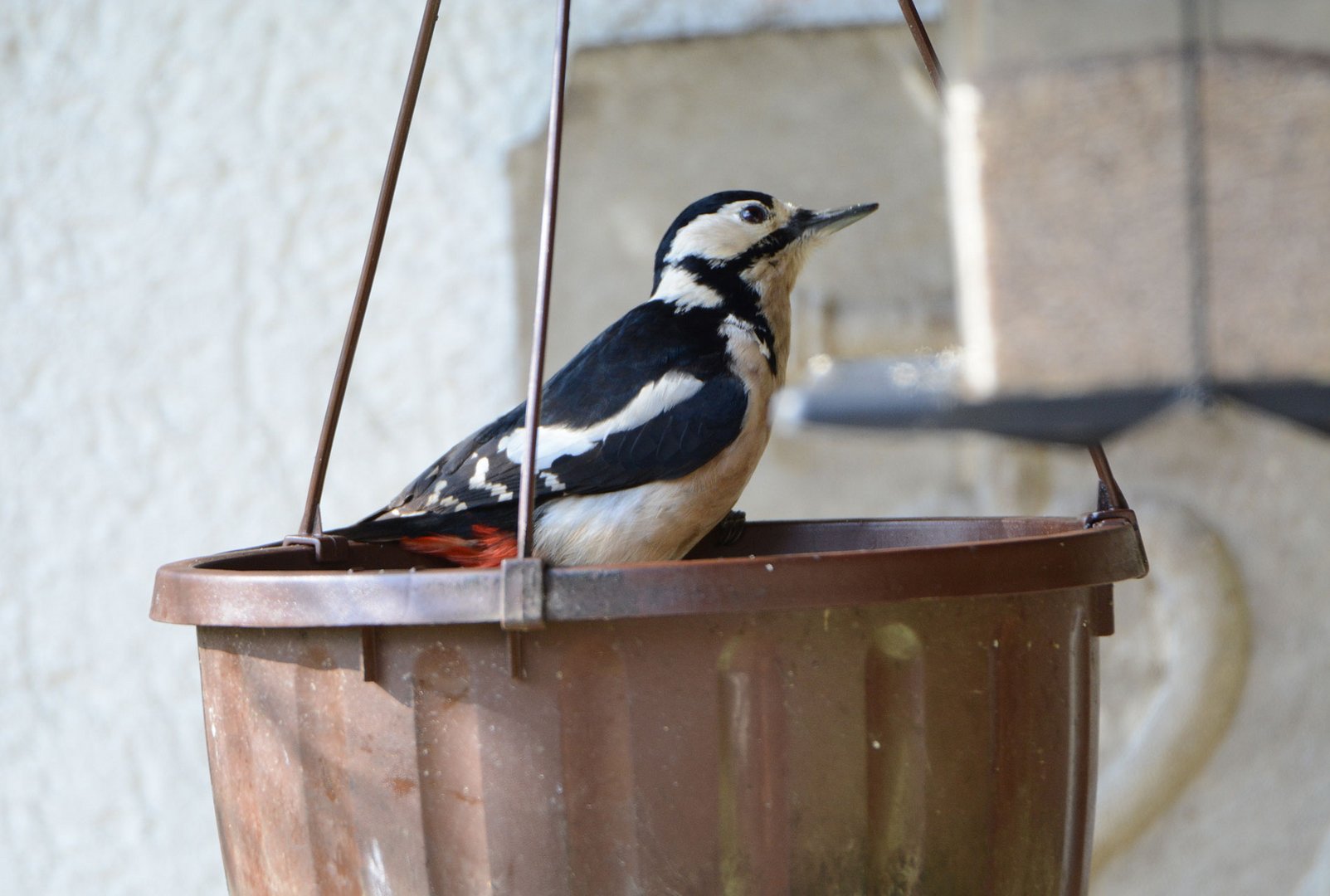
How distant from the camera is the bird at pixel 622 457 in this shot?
1237 mm

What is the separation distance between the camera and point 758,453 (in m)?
1.33

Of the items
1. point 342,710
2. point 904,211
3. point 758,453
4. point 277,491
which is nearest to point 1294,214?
point 342,710

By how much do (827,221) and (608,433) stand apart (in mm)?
437

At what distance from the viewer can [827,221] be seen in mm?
1528

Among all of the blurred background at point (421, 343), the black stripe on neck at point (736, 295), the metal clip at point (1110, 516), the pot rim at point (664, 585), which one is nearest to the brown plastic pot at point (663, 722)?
the pot rim at point (664, 585)

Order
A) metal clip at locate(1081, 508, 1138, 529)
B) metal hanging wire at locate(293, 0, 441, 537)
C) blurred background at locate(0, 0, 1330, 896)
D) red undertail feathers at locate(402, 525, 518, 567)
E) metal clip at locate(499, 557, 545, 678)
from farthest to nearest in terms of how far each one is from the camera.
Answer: blurred background at locate(0, 0, 1330, 896), red undertail feathers at locate(402, 525, 518, 567), metal hanging wire at locate(293, 0, 441, 537), metal clip at locate(1081, 508, 1138, 529), metal clip at locate(499, 557, 545, 678)

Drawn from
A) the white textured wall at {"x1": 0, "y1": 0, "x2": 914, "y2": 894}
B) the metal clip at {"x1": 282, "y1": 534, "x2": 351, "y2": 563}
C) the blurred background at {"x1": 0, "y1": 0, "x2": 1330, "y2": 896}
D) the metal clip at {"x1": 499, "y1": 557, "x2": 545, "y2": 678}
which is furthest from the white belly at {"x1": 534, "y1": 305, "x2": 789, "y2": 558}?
the white textured wall at {"x1": 0, "y1": 0, "x2": 914, "y2": 894}

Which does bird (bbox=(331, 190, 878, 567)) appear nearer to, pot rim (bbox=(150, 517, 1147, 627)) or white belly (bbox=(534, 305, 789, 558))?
white belly (bbox=(534, 305, 789, 558))

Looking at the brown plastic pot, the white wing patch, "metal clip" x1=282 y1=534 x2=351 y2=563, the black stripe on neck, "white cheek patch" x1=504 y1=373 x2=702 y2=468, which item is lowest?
the brown plastic pot

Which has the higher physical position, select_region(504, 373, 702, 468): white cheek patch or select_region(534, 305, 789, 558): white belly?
select_region(504, 373, 702, 468): white cheek patch

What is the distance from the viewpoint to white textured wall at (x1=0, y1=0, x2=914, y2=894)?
7.39 feet

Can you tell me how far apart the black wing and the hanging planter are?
0.96 ft

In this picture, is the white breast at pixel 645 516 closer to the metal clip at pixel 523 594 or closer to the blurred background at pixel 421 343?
the metal clip at pixel 523 594

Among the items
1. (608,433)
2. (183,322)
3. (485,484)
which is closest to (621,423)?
(608,433)
